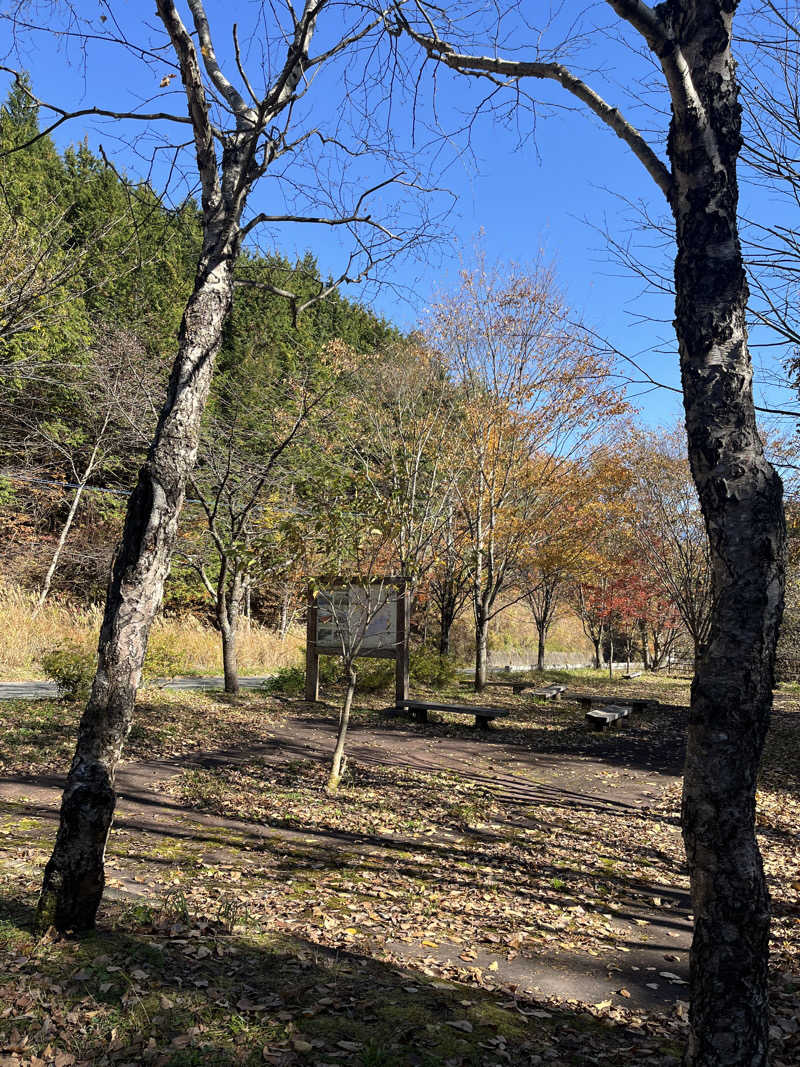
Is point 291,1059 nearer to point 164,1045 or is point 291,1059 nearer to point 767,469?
point 164,1045

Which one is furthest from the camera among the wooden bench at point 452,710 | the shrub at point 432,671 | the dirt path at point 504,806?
the shrub at point 432,671

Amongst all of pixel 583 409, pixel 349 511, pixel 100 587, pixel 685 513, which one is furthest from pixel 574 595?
pixel 349 511

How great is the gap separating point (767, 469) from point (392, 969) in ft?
9.46

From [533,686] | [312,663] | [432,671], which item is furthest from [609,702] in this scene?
[312,663]

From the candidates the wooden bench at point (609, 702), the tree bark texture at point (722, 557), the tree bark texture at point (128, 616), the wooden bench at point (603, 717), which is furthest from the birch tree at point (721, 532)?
the wooden bench at point (609, 702)

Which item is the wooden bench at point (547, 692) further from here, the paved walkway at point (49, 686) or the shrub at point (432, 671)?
the paved walkway at point (49, 686)

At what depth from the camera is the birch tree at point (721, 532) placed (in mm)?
2172

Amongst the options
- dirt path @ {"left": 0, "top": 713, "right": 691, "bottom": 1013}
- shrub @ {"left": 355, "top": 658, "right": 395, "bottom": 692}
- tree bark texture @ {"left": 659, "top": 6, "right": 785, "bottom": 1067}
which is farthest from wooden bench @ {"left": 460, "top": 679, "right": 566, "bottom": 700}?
tree bark texture @ {"left": 659, "top": 6, "right": 785, "bottom": 1067}

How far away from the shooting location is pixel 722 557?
231 centimetres

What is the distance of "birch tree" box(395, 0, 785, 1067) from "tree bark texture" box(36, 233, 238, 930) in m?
2.26

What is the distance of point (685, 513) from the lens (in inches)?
665

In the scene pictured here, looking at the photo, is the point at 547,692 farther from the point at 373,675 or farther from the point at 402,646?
the point at 402,646

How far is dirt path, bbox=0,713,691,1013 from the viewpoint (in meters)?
3.64

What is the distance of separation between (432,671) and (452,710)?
5.05 metres
